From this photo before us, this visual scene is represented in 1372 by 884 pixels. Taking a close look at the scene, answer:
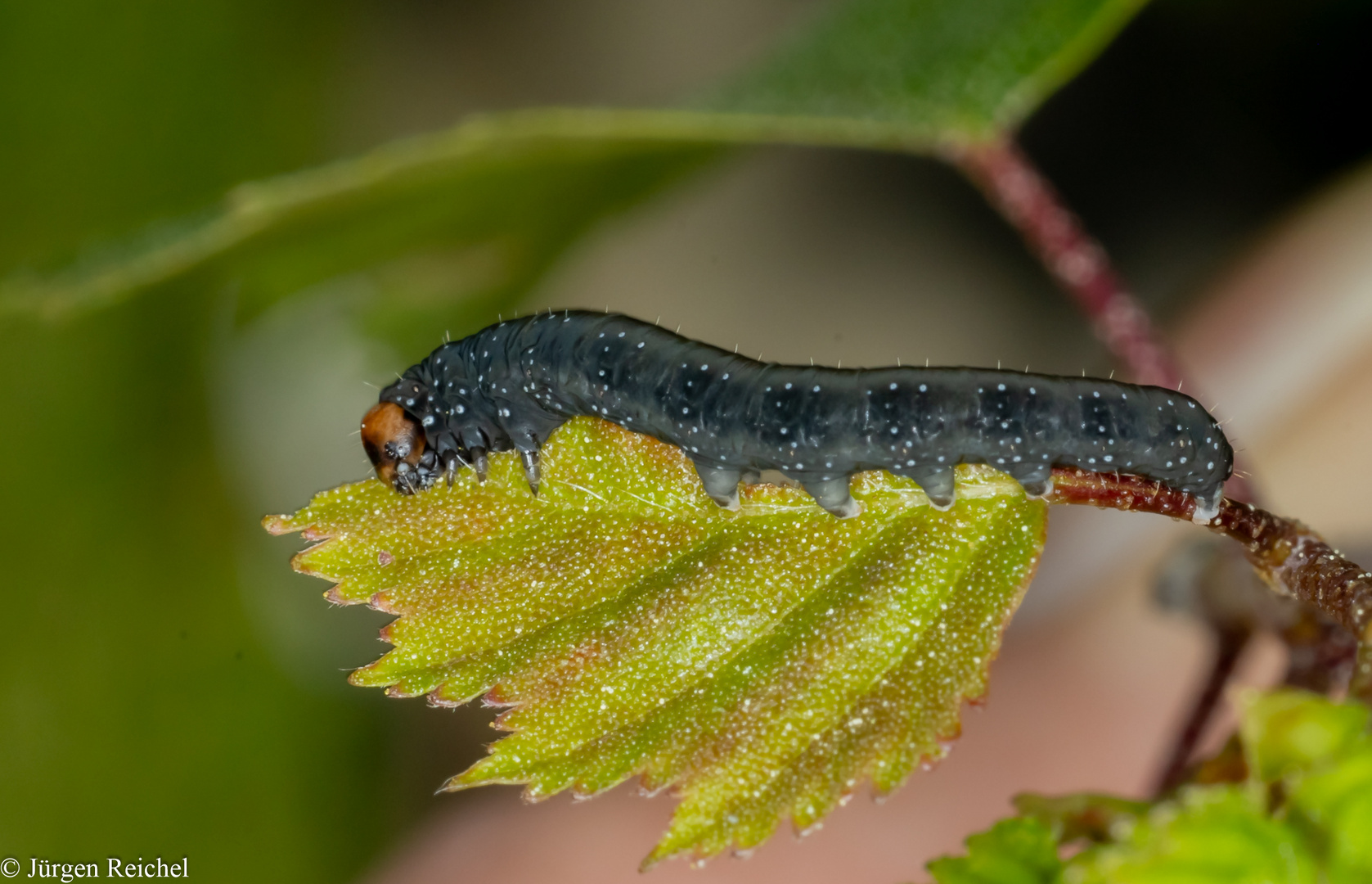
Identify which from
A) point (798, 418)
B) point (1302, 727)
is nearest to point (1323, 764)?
point (1302, 727)

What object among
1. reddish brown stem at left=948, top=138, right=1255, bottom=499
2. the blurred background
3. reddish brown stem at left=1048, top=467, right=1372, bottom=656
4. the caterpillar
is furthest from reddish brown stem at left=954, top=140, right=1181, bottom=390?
the blurred background

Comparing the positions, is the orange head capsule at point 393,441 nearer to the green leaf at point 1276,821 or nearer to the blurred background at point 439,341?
the blurred background at point 439,341

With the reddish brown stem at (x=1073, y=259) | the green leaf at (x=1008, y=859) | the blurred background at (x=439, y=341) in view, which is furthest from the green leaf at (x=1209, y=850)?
the blurred background at (x=439, y=341)

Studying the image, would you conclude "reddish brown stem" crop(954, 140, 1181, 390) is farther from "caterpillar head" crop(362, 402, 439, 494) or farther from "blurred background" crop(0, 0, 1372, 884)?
"caterpillar head" crop(362, 402, 439, 494)

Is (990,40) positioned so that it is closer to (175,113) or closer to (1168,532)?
(1168,532)

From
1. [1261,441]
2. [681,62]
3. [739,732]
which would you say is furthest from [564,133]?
[681,62]

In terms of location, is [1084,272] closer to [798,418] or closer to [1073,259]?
[1073,259]
